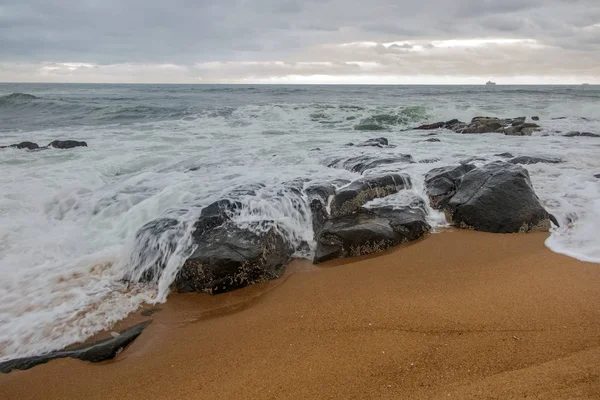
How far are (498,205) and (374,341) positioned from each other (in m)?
3.14

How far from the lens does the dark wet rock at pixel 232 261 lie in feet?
12.6

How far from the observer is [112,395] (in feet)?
8.12

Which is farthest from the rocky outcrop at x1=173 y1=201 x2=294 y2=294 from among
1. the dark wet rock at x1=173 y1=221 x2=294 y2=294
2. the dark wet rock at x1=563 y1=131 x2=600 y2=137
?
the dark wet rock at x1=563 y1=131 x2=600 y2=137

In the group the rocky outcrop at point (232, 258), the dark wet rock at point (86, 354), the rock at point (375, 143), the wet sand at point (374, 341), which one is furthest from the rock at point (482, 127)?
the dark wet rock at point (86, 354)

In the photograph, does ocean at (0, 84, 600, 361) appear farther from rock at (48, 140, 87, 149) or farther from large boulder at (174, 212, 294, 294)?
rock at (48, 140, 87, 149)

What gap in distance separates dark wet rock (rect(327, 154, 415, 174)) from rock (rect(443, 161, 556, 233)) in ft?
6.80

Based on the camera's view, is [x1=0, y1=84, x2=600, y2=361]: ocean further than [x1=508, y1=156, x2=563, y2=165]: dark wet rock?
No

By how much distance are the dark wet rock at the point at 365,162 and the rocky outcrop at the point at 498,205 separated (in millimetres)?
1977

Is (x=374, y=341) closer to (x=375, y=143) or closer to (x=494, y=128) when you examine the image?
(x=375, y=143)

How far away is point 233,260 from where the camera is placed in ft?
12.7

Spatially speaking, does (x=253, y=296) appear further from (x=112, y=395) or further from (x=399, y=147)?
(x=399, y=147)

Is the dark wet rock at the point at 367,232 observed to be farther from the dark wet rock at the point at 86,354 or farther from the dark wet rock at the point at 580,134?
the dark wet rock at the point at 580,134

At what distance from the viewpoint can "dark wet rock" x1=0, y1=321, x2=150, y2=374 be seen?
2824 mm

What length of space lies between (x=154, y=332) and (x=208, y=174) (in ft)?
14.9
